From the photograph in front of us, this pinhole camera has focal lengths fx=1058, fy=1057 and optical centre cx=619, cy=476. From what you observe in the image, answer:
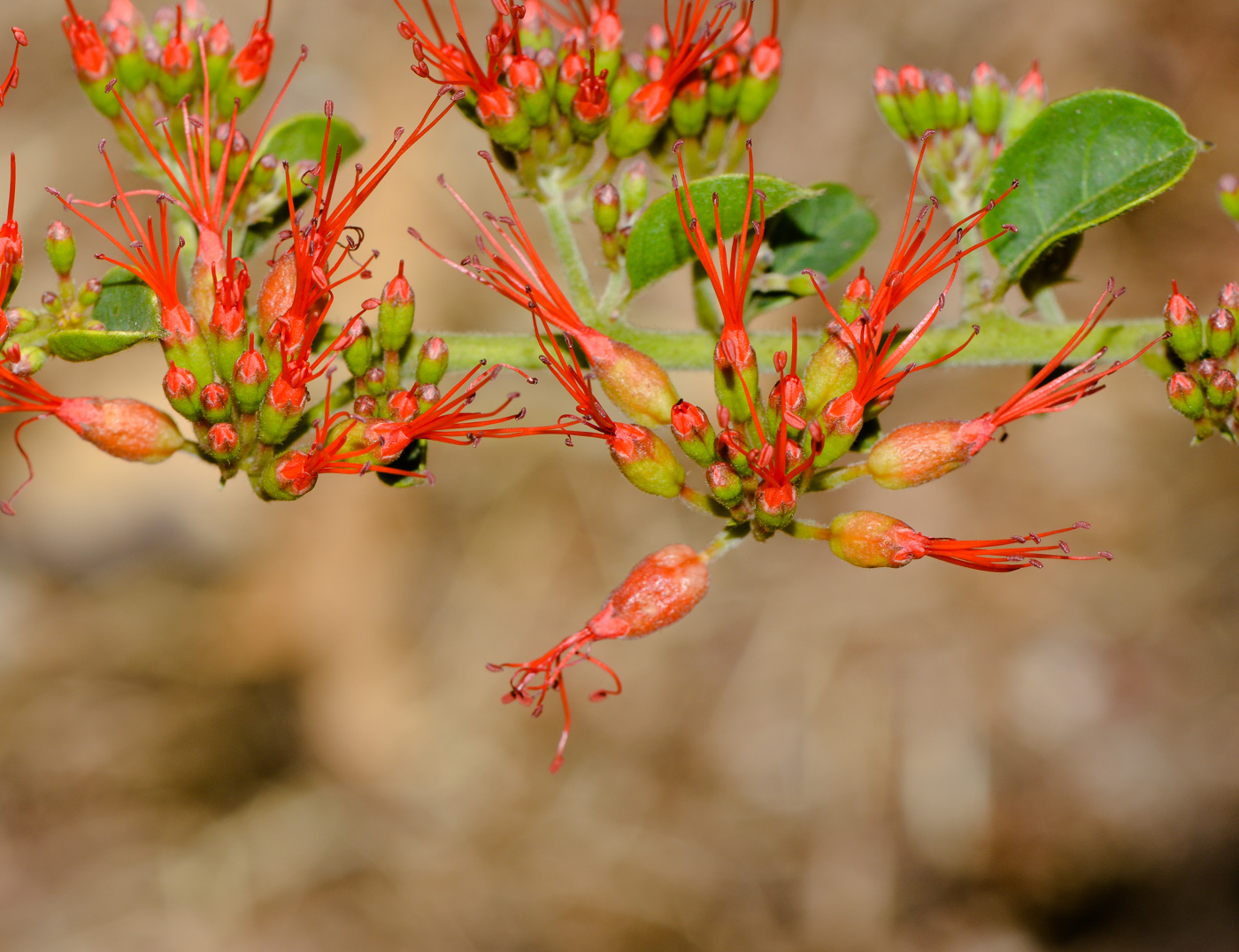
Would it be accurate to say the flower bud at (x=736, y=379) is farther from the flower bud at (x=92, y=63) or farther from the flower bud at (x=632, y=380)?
the flower bud at (x=92, y=63)

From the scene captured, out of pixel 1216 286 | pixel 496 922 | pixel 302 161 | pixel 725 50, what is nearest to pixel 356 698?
pixel 496 922

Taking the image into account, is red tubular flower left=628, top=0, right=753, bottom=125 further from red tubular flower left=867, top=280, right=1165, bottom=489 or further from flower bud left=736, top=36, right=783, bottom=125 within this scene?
red tubular flower left=867, top=280, right=1165, bottom=489

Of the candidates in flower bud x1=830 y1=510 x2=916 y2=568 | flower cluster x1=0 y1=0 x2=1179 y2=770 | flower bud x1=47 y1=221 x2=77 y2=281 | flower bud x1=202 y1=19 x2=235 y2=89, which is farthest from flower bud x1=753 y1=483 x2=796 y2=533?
flower bud x1=202 y1=19 x2=235 y2=89

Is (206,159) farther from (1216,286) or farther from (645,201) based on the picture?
(1216,286)

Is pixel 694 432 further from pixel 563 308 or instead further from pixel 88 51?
pixel 88 51

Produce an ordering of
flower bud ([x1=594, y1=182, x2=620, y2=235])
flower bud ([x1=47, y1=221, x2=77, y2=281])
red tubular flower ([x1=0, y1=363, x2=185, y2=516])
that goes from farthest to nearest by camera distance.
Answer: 1. flower bud ([x1=594, y1=182, x2=620, y2=235])
2. flower bud ([x1=47, y1=221, x2=77, y2=281])
3. red tubular flower ([x1=0, y1=363, x2=185, y2=516])

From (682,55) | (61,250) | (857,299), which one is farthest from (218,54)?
(857,299)

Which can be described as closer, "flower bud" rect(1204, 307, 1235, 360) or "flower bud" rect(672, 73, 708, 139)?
"flower bud" rect(1204, 307, 1235, 360)
